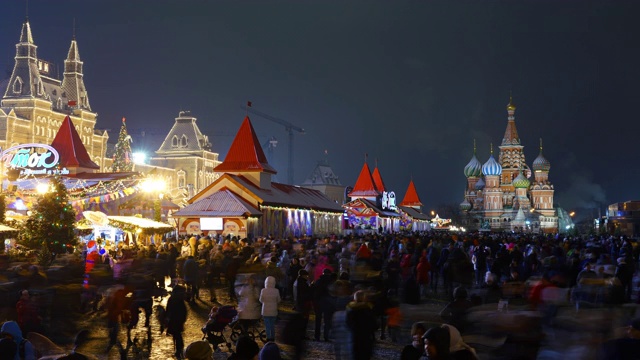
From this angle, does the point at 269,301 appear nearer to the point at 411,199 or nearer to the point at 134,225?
the point at 134,225

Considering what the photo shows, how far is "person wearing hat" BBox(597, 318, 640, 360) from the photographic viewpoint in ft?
22.2

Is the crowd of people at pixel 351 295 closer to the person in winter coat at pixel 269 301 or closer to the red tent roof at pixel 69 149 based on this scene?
the person in winter coat at pixel 269 301

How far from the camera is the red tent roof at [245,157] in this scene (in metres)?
47.7

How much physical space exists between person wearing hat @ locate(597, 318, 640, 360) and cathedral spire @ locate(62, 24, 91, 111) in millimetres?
108965

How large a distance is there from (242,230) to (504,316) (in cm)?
3155

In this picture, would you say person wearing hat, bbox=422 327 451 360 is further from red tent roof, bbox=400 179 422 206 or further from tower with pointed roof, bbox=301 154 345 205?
tower with pointed roof, bbox=301 154 345 205

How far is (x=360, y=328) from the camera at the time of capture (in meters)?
9.41

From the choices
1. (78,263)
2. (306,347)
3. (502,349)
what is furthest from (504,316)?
(78,263)

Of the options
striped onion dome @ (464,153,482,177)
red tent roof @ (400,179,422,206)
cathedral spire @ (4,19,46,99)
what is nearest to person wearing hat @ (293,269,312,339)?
cathedral spire @ (4,19,46,99)

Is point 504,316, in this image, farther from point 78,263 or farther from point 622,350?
point 78,263

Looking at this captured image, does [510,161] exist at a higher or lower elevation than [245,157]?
higher

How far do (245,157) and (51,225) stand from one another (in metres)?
24.1

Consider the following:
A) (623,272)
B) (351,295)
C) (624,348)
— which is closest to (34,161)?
(623,272)

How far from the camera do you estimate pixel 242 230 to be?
38969 mm
